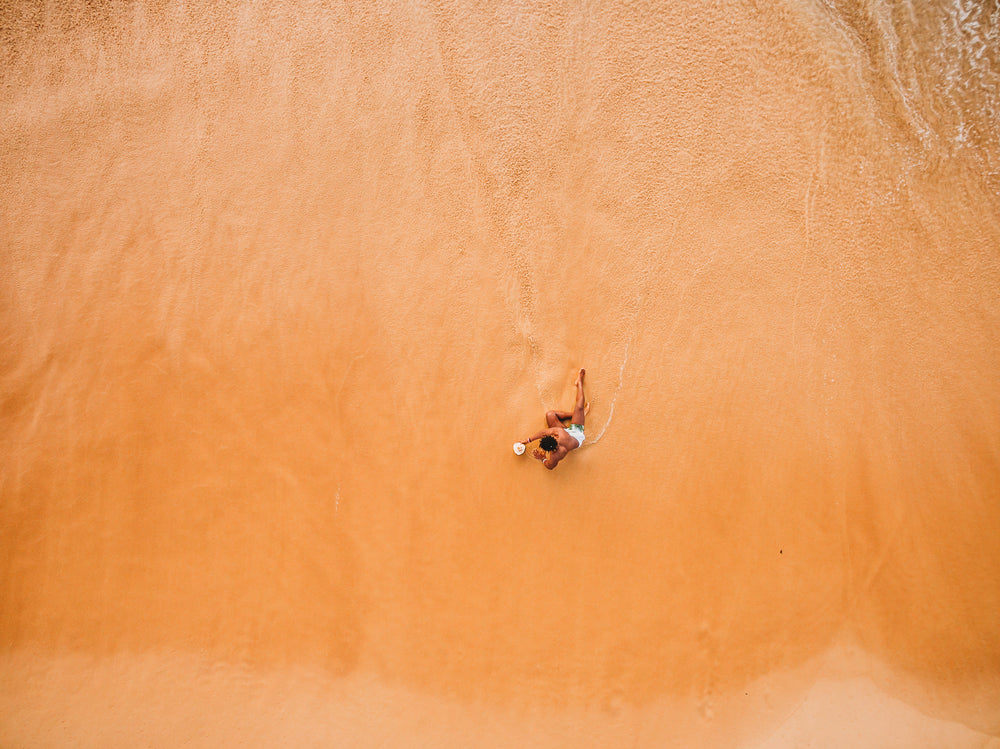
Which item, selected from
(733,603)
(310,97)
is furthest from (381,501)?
(310,97)

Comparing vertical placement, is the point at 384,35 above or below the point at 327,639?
above

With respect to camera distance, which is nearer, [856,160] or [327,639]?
[856,160]

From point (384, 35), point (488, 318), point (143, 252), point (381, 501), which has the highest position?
point (384, 35)

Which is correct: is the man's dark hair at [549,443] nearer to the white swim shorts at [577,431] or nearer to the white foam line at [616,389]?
the white swim shorts at [577,431]

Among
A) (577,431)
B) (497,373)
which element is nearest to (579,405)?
(577,431)

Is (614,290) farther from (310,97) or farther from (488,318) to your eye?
(310,97)

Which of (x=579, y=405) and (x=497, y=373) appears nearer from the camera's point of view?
(x=579, y=405)

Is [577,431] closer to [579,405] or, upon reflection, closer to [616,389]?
[579,405]

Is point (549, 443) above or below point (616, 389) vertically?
below
